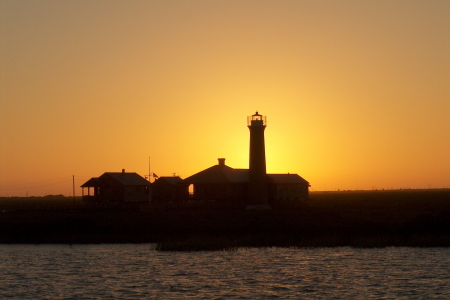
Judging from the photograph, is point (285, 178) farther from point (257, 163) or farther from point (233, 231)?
point (233, 231)

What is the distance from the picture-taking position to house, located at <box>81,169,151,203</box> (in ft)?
257

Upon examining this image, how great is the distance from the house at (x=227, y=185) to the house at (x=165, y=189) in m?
2.77

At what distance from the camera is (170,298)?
2864 centimetres

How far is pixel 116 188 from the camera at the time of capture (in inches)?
3091

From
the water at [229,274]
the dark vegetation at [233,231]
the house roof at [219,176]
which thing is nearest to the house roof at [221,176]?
the house roof at [219,176]

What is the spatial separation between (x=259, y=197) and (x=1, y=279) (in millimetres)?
40546

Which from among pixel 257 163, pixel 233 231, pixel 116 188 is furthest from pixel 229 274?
pixel 116 188

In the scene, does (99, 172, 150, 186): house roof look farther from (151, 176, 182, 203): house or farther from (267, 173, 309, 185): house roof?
(267, 173, 309, 185): house roof

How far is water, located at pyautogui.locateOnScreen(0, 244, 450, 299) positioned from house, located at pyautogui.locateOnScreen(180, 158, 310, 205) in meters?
33.1

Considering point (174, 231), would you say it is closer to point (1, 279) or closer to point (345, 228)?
point (345, 228)

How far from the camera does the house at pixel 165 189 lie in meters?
85.2

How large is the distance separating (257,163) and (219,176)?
911 cm

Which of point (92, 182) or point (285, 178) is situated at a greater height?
point (285, 178)

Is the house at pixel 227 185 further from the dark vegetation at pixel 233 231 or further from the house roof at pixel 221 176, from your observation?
the dark vegetation at pixel 233 231
